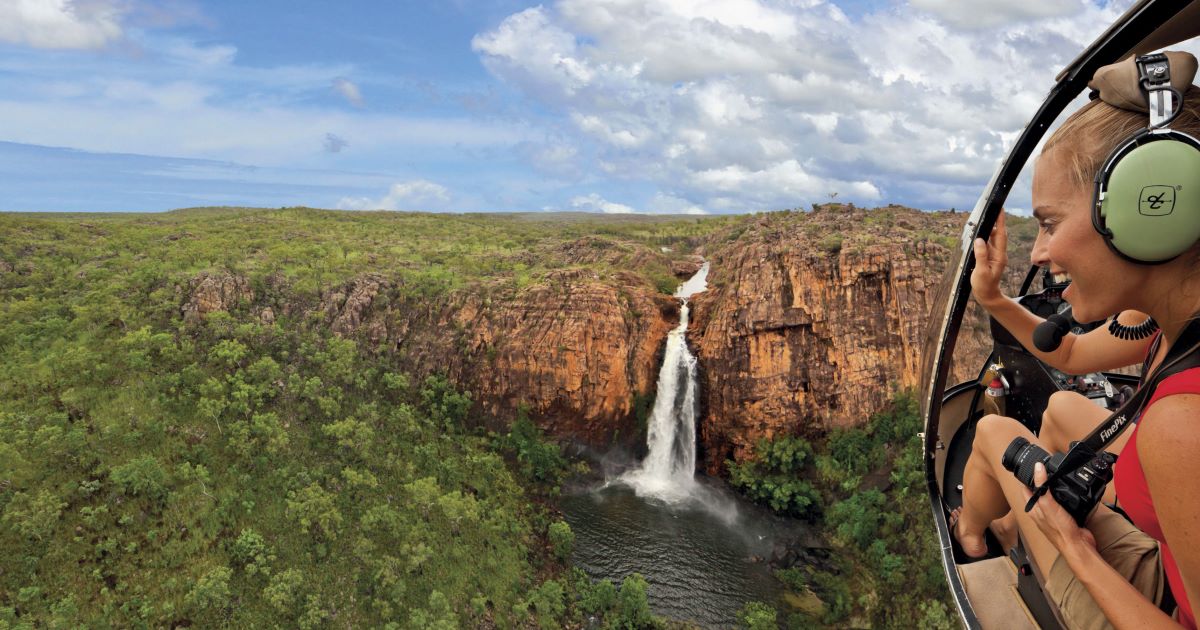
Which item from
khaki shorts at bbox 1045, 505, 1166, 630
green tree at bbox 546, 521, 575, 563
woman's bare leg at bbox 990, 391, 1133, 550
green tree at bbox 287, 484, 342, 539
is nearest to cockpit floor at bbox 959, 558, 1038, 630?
woman's bare leg at bbox 990, 391, 1133, 550

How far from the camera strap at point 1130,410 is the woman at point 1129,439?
0.06m

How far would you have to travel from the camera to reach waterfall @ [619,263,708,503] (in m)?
24.4

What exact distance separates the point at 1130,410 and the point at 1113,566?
0.61 meters

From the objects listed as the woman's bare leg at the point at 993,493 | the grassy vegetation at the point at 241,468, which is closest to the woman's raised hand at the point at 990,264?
the woman's bare leg at the point at 993,493

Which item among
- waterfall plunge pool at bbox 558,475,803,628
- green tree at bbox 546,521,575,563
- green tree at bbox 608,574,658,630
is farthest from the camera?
green tree at bbox 546,521,575,563

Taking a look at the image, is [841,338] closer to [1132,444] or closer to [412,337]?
[412,337]

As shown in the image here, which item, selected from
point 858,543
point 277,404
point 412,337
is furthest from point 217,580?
point 858,543

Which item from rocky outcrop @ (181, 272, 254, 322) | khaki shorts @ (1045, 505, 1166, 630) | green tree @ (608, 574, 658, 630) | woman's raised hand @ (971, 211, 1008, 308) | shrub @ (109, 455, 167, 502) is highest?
woman's raised hand @ (971, 211, 1008, 308)

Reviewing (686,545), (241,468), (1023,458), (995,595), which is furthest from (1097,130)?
(241,468)

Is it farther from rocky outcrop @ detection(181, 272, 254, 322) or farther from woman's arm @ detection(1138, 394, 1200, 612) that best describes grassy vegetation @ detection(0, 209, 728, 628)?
woman's arm @ detection(1138, 394, 1200, 612)

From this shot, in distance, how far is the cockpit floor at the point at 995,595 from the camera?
245 centimetres

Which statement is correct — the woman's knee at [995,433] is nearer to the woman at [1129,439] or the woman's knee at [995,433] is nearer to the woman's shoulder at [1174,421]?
the woman at [1129,439]

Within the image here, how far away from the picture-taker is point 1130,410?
5.64 ft

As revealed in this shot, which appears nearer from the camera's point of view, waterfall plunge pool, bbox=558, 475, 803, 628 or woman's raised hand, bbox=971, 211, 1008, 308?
woman's raised hand, bbox=971, 211, 1008, 308
